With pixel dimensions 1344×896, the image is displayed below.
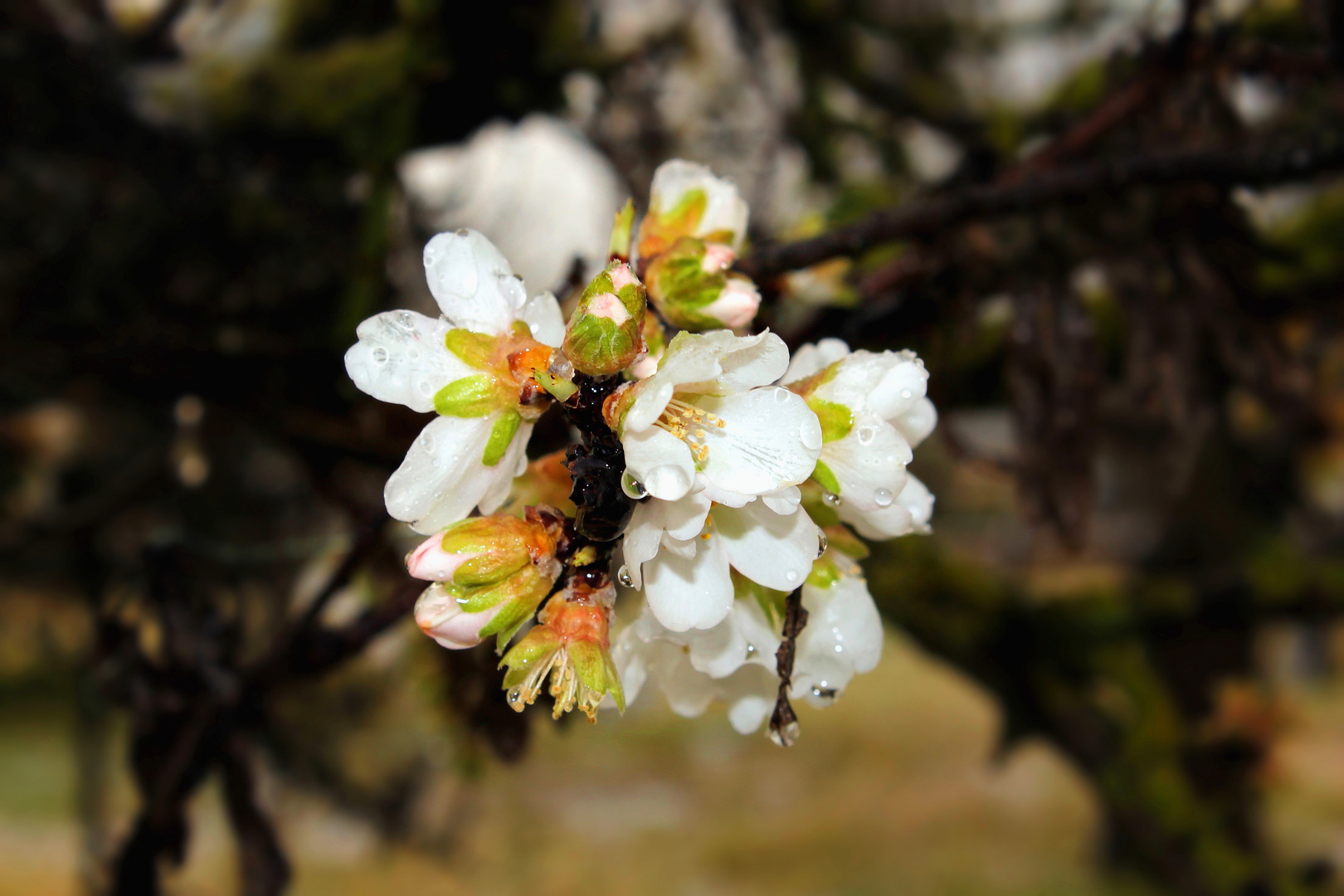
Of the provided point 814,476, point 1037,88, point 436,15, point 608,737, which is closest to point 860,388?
point 814,476

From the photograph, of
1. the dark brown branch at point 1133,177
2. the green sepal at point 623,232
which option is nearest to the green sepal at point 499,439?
A: the green sepal at point 623,232

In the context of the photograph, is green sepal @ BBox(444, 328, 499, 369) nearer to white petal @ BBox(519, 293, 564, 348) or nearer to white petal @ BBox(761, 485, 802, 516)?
white petal @ BBox(519, 293, 564, 348)

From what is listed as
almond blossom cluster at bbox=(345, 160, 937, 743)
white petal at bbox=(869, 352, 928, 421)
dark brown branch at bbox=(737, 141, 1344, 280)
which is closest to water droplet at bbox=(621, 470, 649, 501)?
almond blossom cluster at bbox=(345, 160, 937, 743)

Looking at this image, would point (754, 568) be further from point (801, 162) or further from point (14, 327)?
point (801, 162)

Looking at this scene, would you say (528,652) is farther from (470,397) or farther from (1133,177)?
(1133,177)

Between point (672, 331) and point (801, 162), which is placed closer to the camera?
point (672, 331)

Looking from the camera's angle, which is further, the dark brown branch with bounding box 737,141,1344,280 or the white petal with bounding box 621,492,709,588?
the dark brown branch with bounding box 737,141,1344,280
